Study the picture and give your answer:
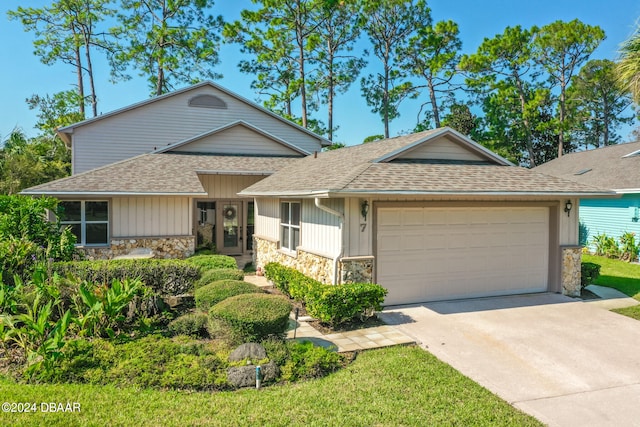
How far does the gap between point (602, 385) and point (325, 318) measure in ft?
13.7

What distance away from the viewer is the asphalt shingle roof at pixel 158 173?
12609 millimetres

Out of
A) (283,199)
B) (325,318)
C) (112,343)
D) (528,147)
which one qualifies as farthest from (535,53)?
(112,343)

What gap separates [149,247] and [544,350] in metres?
11.1

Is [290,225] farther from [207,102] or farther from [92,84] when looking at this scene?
[92,84]

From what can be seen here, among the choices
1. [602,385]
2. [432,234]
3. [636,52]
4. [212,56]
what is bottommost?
[602,385]

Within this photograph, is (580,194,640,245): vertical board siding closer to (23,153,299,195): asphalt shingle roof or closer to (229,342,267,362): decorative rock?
(23,153,299,195): asphalt shingle roof

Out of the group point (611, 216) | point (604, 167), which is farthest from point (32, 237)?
point (604, 167)

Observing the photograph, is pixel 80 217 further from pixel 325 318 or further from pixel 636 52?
pixel 636 52

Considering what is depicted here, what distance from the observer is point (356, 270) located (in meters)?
8.69

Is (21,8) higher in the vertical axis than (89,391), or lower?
higher

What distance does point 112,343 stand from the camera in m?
6.52

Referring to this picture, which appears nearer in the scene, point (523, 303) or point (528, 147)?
point (523, 303)

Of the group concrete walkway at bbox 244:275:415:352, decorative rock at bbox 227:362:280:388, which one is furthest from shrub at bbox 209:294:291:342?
decorative rock at bbox 227:362:280:388

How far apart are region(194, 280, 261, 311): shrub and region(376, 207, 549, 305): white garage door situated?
2882 mm
